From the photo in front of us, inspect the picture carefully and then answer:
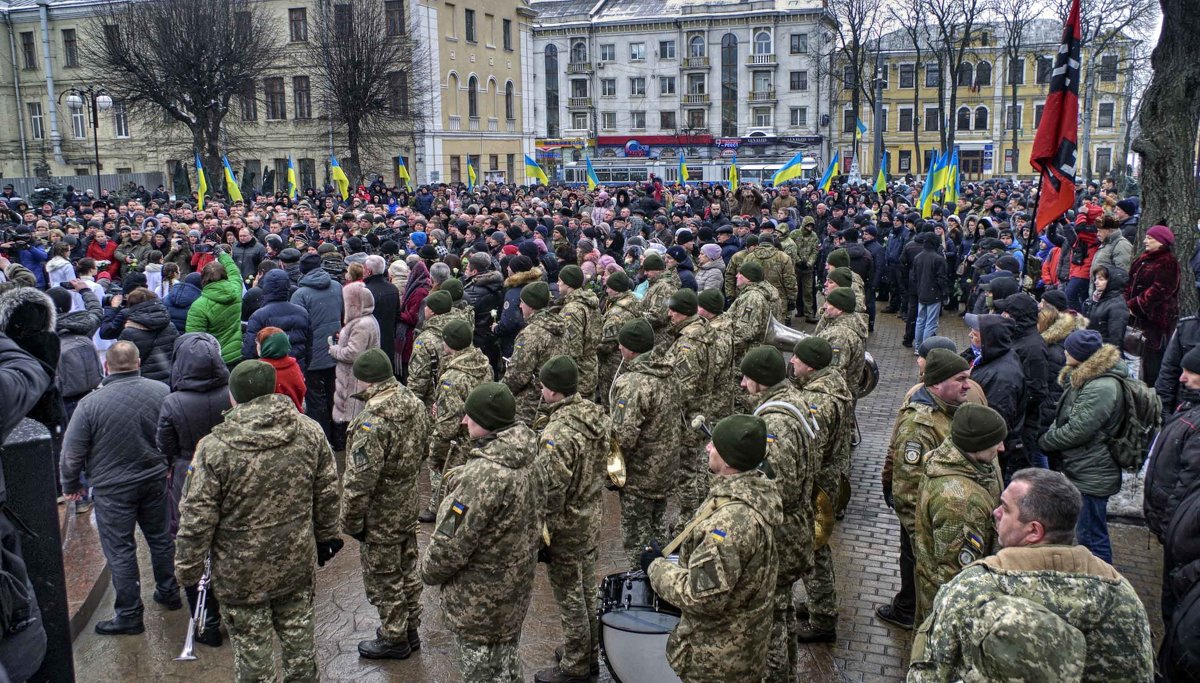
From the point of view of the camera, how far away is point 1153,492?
565 centimetres

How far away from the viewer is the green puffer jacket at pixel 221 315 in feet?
29.0

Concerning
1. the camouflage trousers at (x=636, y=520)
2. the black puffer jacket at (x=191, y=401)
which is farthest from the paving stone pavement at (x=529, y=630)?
A: the black puffer jacket at (x=191, y=401)

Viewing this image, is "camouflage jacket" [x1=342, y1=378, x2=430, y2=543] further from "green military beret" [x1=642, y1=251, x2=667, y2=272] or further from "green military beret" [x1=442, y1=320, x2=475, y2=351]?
"green military beret" [x1=642, y1=251, x2=667, y2=272]

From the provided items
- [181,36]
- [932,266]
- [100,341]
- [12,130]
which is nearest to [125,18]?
[181,36]

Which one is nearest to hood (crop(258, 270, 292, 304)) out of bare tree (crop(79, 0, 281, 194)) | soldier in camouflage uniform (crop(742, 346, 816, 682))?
soldier in camouflage uniform (crop(742, 346, 816, 682))

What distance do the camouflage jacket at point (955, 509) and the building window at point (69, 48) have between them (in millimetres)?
54540

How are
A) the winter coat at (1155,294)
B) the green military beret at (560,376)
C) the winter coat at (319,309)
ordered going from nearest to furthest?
the green military beret at (560,376) → the winter coat at (1155,294) → the winter coat at (319,309)

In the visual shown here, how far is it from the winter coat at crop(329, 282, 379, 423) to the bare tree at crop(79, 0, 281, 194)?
29579 mm

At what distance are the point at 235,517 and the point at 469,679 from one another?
5.03 feet

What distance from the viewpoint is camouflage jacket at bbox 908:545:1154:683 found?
119 inches

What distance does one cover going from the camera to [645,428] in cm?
664

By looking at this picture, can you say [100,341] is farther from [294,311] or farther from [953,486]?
[953,486]

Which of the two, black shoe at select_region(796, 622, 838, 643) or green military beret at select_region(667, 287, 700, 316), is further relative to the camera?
green military beret at select_region(667, 287, 700, 316)

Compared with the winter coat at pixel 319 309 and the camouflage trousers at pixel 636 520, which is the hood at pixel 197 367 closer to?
the camouflage trousers at pixel 636 520
